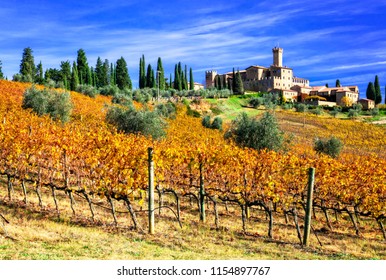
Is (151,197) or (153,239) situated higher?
(151,197)

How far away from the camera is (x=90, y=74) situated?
6950cm

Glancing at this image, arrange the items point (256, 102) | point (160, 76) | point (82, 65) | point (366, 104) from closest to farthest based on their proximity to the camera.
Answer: point (82, 65), point (160, 76), point (256, 102), point (366, 104)

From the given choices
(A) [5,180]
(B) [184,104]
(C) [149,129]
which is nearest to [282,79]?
(B) [184,104]

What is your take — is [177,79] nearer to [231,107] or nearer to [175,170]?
[231,107]

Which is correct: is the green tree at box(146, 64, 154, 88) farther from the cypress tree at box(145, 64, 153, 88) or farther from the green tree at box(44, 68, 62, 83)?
the green tree at box(44, 68, 62, 83)

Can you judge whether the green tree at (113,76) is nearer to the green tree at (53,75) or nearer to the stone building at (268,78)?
the green tree at (53,75)

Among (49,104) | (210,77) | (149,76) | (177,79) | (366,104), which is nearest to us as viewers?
(49,104)

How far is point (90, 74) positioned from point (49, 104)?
40816mm

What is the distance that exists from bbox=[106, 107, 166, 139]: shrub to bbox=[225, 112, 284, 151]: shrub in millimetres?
6232

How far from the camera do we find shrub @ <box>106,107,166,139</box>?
93.6 feet

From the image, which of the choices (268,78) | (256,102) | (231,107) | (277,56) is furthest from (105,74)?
(277,56)

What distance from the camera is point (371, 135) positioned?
56.1 m

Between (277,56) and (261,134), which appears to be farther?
(277,56)

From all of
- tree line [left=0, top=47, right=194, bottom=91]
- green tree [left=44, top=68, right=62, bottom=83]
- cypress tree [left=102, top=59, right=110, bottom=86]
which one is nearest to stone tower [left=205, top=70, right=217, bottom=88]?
tree line [left=0, top=47, right=194, bottom=91]
